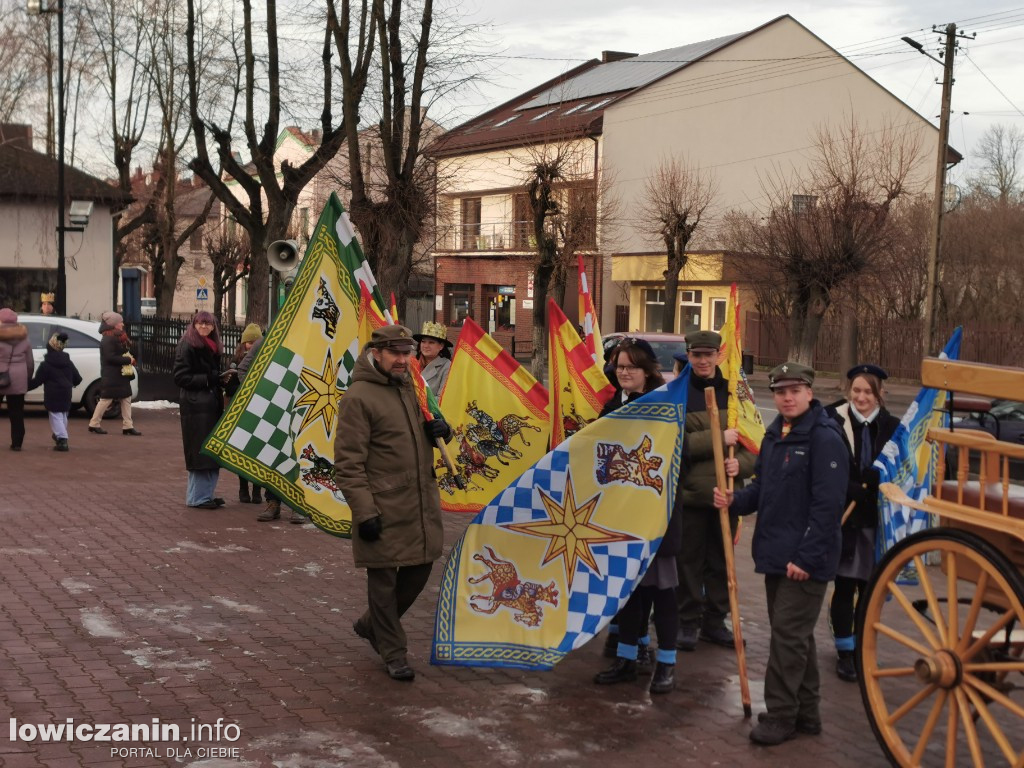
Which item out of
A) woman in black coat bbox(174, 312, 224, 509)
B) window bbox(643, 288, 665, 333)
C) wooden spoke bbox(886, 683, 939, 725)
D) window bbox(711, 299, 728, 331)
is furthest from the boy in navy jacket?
window bbox(643, 288, 665, 333)

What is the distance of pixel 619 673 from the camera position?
645 centimetres

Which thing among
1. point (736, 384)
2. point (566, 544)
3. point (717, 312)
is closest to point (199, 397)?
point (566, 544)

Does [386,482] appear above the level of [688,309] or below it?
below

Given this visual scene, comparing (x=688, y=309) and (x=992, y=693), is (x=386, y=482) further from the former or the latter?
(x=688, y=309)

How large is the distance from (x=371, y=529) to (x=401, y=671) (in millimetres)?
762

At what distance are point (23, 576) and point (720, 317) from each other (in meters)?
37.3

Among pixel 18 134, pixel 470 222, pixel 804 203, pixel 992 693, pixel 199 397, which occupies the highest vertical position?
pixel 18 134

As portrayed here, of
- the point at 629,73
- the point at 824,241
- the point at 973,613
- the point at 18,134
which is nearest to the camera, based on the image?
the point at 973,613

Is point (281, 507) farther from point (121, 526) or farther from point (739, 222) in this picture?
point (739, 222)

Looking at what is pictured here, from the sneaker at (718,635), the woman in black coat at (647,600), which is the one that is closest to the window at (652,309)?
the sneaker at (718,635)

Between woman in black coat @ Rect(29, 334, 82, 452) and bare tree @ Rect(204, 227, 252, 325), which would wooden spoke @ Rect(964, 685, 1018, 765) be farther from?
bare tree @ Rect(204, 227, 252, 325)

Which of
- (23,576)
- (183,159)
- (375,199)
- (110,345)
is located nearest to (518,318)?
(183,159)

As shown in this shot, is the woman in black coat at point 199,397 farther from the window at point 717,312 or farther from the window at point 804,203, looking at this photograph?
the window at point 717,312

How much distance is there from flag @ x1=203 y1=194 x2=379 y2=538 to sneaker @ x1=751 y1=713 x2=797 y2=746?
3093 millimetres
